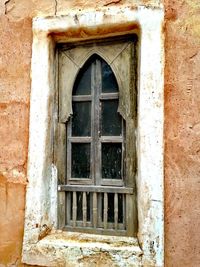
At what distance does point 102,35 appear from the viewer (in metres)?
2.19

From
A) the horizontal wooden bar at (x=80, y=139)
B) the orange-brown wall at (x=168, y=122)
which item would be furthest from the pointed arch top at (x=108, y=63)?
the orange-brown wall at (x=168, y=122)

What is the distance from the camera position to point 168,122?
1921 mm

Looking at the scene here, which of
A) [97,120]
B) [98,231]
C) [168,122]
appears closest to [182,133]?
[168,122]

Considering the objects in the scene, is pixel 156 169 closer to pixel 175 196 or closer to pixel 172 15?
pixel 175 196

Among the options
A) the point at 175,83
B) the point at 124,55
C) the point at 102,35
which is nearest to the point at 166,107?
the point at 175,83

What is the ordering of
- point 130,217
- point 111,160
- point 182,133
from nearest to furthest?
1. point 182,133
2. point 130,217
3. point 111,160

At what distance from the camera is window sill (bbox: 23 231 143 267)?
1898 mm

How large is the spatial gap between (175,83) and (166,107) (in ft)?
0.48

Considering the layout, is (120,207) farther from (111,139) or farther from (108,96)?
(108,96)

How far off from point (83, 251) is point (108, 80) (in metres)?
1.08

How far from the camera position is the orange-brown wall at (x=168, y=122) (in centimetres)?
184

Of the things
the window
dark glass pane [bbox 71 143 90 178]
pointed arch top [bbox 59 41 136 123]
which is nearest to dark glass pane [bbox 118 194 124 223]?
the window

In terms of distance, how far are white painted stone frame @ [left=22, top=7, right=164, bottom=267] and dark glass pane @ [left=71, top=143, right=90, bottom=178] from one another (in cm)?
15

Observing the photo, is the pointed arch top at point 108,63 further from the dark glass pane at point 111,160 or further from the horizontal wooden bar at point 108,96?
the dark glass pane at point 111,160
